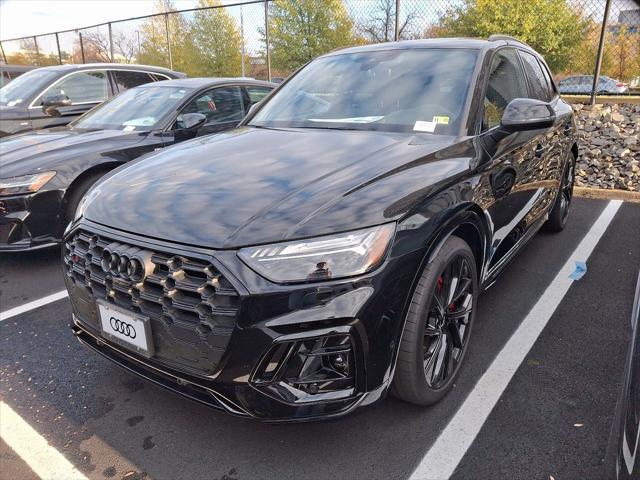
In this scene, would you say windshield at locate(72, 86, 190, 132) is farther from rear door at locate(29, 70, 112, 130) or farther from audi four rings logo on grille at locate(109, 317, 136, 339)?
audi four rings logo on grille at locate(109, 317, 136, 339)

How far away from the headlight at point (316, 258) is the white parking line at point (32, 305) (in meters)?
2.49

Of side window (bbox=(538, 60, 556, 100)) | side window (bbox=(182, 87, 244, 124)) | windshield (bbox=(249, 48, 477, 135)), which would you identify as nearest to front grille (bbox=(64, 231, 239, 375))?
windshield (bbox=(249, 48, 477, 135))

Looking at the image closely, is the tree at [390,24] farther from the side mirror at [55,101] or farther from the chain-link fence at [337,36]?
the side mirror at [55,101]

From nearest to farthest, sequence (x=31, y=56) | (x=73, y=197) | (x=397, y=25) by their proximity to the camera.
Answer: (x=73, y=197), (x=397, y=25), (x=31, y=56)

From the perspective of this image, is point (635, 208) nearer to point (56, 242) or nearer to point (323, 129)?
point (323, 129)

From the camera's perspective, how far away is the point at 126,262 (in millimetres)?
1838

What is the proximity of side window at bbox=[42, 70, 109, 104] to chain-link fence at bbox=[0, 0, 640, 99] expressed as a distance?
519 centimetres

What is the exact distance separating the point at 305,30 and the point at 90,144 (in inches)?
540

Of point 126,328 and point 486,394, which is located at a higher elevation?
point 126,328

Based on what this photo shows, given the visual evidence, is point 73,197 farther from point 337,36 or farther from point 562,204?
point 337,36

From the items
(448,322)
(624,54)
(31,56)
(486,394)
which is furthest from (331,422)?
(31,56)

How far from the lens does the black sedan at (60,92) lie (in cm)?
603

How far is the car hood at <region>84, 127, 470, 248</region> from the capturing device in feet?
5.75

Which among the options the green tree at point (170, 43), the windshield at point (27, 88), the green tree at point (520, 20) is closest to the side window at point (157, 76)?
the windshield at point (27, 88)
